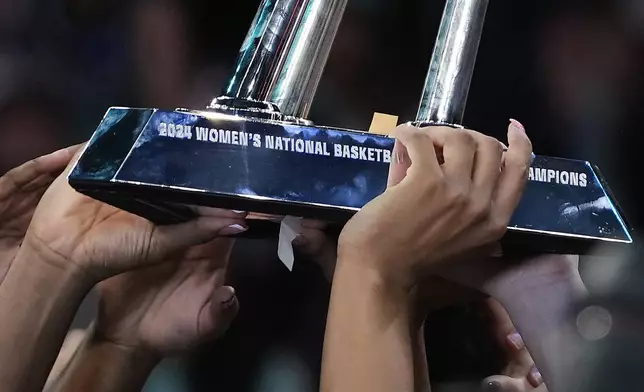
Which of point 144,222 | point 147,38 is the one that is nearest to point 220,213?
point 144,222

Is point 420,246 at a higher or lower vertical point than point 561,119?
lower

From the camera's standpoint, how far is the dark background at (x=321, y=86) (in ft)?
1.60

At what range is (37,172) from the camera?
0.52m

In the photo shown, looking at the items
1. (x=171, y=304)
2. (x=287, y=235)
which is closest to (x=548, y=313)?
(x=287, y=235)

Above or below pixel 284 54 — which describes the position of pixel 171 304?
below

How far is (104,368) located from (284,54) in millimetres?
272

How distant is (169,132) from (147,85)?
0.61ft

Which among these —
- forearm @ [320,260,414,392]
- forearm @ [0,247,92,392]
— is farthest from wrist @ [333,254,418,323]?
forearm @ [0,247,92,392]

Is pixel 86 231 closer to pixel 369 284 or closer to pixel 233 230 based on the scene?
pixel 233 230

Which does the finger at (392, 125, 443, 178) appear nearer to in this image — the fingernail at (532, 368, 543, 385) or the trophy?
the trophy

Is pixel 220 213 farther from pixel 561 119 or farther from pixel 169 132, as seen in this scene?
pixel 561 119

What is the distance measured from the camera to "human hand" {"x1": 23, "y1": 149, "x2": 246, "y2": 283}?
Answer: 1.49 feet

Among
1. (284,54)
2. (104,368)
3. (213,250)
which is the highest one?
(284,54)

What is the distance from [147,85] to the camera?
1.67 ft
